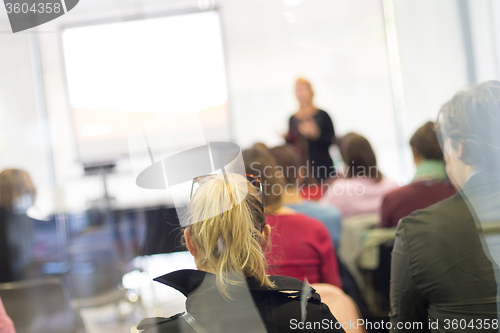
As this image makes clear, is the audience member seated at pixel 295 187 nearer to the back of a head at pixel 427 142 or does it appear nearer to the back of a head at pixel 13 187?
the back of a head at pixel 427 142

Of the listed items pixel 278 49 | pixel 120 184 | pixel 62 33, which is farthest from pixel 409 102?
pixel 62 33

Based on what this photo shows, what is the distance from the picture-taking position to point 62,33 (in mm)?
1225

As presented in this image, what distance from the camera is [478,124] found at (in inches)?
43.0

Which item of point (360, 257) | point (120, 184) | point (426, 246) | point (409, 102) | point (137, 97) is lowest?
point (360, 257)

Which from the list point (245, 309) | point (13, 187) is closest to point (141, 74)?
point (13, 187)

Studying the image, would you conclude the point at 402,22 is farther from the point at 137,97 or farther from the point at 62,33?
the point at 62,33

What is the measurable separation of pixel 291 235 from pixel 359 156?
14.1 inches

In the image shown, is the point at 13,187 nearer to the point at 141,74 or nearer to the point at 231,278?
the point at 141,74

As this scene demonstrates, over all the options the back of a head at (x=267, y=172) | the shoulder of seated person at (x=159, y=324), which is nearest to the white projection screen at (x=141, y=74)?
the back of a head at (x=267, y=172)

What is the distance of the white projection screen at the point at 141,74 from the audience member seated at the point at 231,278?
0.41m

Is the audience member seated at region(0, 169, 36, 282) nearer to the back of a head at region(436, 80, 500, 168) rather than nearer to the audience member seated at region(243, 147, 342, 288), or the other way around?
the audience member seated at region(243, 147, 342, 288)

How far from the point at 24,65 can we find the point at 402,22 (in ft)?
4.01

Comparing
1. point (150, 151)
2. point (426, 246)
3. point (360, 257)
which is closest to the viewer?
point (426, 246)

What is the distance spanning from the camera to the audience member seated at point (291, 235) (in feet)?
3.86
